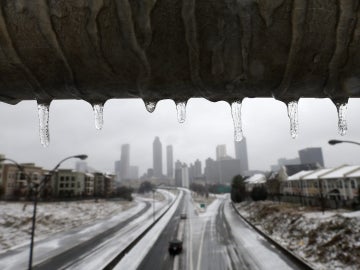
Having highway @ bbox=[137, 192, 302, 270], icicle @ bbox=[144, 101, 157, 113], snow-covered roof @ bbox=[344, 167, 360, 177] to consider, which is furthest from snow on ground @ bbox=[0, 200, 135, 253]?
snow-covered roof @ bbox=[344, 167, 360, 177]

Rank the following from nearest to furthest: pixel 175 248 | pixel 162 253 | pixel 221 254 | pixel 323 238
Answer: pixel 221 254 → pixel 323 238 → pixel 175 248 → pixel 162 253

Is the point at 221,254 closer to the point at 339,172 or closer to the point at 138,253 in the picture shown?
the point at 138,253

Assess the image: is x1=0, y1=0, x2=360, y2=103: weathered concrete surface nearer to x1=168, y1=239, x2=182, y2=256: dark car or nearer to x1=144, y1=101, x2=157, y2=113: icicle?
x1=144, y1=101, x2=157, y2=113: icicle

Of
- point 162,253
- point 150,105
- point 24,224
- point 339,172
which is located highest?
point 339,172

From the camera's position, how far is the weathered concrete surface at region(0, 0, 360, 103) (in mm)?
→ 1167

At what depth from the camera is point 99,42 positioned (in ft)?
4.12

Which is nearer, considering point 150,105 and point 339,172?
point 150,105

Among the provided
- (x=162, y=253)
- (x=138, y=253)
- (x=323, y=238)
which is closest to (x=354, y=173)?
(x=323, y=238)

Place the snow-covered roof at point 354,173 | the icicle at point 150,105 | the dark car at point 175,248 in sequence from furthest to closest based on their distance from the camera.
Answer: the snow-covered roof at point 354,173, the dark car at point 175,248, the icicle at point 150,105

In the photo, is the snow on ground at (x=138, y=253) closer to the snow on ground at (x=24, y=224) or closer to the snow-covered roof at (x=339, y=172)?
the snow on ground at (x=24, y=224)

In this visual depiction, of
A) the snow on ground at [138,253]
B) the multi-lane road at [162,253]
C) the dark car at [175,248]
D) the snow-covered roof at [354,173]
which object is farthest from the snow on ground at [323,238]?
the snow-covered roof at [354,173]

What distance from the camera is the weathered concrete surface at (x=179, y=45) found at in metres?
1.17

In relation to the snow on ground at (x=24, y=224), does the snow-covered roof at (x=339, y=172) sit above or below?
above

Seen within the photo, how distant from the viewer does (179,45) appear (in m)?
1.26
